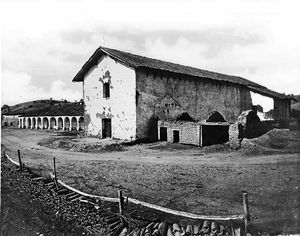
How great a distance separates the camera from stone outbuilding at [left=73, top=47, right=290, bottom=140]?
11.1m

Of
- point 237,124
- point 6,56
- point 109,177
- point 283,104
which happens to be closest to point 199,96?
point 237,124

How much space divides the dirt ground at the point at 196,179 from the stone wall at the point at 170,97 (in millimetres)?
4249

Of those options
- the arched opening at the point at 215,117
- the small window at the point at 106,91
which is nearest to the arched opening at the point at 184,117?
the arched opening at the point at 215,117

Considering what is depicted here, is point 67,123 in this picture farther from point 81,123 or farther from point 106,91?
point 81,123

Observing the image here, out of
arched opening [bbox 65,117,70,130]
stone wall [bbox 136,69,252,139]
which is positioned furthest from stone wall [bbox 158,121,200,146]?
arched opening [bbox 65,117,70,130]

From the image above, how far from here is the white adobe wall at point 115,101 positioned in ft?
36.6

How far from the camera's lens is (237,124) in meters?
8.54

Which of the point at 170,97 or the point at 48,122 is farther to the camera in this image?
the point at 170,97

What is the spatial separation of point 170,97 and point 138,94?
147 centimetres

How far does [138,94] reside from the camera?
11.2 metres

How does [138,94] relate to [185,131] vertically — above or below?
above

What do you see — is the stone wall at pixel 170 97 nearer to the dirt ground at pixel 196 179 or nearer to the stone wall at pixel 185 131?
the stone wall at pixel 185 131

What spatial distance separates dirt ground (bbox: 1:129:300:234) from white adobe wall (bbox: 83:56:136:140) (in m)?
4.17

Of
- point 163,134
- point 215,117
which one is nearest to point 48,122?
point 163,134
